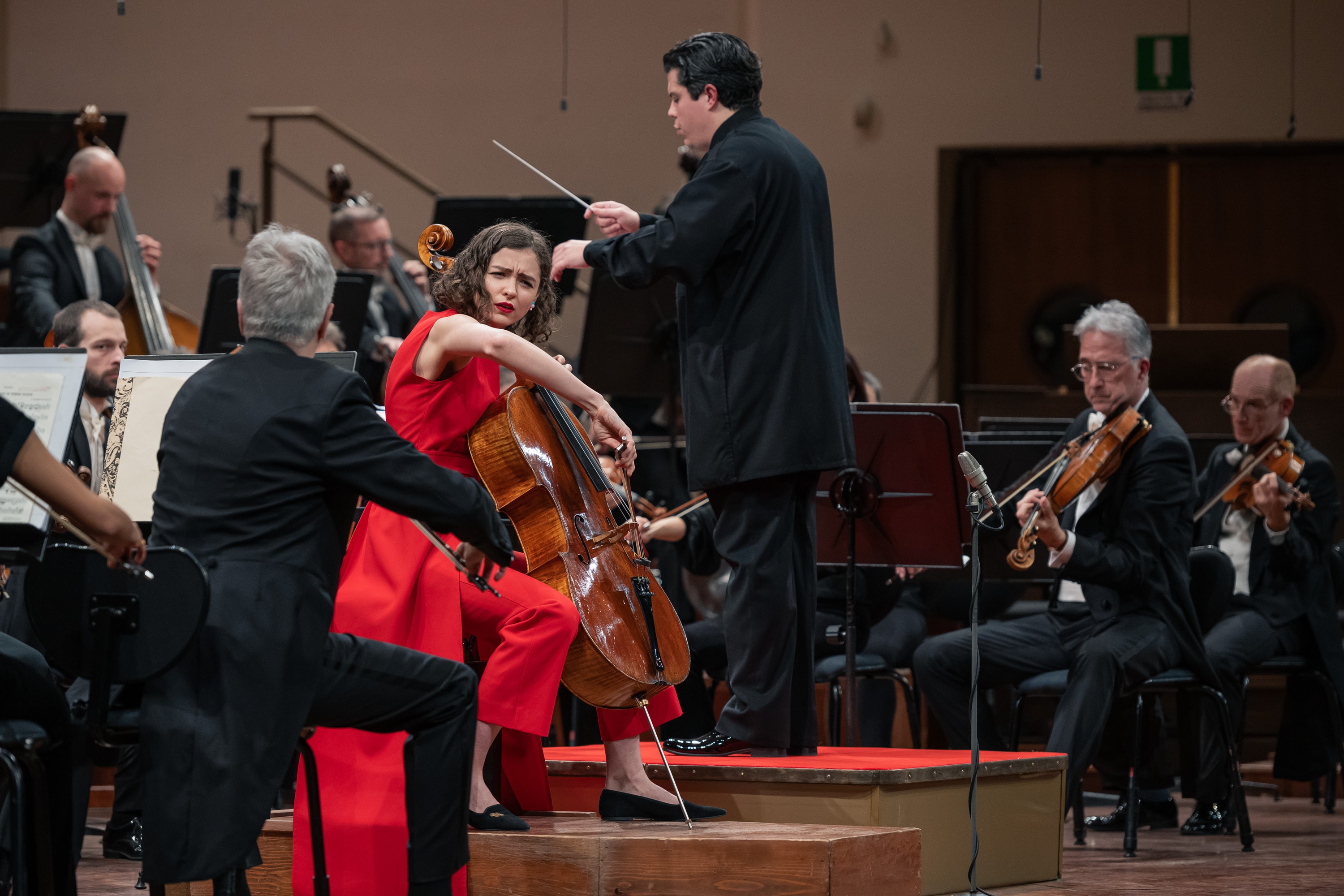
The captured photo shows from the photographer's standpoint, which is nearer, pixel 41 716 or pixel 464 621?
pixel 41 716

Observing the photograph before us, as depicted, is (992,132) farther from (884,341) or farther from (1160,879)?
(1160,879)

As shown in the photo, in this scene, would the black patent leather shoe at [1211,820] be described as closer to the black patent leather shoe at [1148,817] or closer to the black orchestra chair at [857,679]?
the black patent leather shoe at [1148,817]

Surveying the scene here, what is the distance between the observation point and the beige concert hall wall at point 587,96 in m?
8.38

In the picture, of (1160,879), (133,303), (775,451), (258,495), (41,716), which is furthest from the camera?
Result: (133,303)

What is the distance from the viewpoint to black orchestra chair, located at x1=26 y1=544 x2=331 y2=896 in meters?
2.31

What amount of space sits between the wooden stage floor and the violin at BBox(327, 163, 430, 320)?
2.48 meters

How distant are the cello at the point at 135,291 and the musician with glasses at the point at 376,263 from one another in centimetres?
67

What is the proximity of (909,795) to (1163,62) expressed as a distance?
6119mm

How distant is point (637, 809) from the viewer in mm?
3064

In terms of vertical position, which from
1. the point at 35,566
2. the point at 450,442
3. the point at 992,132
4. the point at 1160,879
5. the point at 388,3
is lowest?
the point at 1160,879

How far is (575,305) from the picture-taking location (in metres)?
8.67

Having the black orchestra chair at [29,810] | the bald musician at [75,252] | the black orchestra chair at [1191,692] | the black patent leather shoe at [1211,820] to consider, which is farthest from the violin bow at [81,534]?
the bald musician at [75,252]

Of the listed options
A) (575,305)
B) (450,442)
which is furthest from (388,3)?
(450,442)

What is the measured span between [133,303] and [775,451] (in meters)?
3.84
